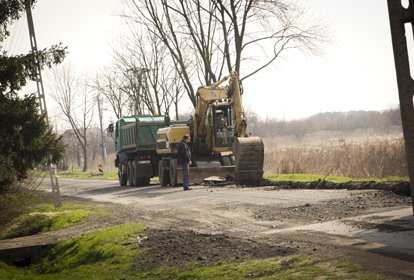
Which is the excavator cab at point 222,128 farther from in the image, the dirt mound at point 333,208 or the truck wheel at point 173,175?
the dirt mound at point 333,208

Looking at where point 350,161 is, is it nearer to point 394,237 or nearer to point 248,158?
point 248,158

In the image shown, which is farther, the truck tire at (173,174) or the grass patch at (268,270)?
the truck tire at (173,174)

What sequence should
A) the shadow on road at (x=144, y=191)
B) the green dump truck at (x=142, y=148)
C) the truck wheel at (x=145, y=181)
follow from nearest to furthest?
the shadow on road at (x=144, y=191), the green dump truck at (x=142, y=148), the truck wheel at (x=145, y=181)

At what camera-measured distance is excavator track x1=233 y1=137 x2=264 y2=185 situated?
67.4 ft

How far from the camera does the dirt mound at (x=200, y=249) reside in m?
8.24

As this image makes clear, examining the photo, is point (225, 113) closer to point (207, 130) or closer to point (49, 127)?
point (207, 130)

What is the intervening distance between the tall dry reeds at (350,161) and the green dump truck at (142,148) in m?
5.56

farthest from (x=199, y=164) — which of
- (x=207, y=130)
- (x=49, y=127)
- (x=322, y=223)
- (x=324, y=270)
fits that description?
(x=324, y=270)

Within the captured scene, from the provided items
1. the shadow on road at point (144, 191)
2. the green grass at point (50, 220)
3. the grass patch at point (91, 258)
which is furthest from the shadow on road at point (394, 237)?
the shadow on road at point (144, 191)

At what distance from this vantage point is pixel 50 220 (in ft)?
55.4

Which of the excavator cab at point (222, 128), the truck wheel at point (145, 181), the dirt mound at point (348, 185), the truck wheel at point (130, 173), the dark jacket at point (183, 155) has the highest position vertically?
the excavator cab at point (222, 128)

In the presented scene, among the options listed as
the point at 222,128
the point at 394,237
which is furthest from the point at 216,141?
the point at 394,237

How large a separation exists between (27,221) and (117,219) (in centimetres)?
430

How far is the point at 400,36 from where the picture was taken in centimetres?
634
